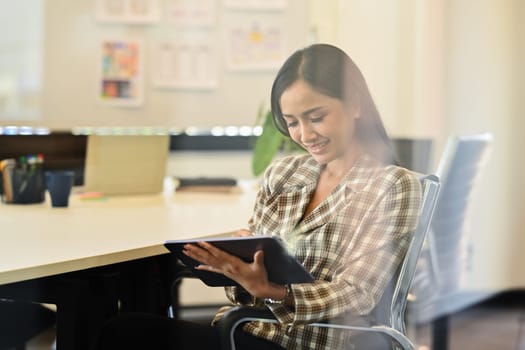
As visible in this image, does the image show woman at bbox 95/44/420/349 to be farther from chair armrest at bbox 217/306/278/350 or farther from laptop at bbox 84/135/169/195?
laptop at bbox 84/135/169/195

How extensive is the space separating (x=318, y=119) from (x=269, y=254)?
0.18 meters

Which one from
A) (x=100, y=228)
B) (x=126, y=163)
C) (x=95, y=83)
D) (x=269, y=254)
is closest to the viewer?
(x=269, y=254)

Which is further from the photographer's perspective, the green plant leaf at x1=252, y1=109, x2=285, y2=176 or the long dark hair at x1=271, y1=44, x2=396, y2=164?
the green plant leaf at x1=252, y1=109, x2=285, y2=176

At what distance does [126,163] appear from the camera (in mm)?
1972

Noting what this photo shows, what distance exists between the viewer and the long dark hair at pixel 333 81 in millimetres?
936

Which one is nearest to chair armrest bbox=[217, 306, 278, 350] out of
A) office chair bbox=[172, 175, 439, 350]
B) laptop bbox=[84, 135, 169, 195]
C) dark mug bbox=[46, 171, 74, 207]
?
office chair bbox=[172, 175, 439, 350]

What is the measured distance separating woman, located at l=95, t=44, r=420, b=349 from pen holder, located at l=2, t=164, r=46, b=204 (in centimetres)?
85

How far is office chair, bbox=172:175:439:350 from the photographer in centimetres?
98

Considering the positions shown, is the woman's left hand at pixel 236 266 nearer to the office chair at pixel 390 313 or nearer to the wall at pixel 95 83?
the office chair at pixel 390 313

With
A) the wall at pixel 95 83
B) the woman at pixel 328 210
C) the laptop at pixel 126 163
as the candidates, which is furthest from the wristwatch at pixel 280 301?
the wall at pixel 95 83

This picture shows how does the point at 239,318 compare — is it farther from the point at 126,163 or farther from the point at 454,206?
the point at 126,163

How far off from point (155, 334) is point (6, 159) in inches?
35.6

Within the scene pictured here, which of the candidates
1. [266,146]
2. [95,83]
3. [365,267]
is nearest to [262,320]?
[365,267]

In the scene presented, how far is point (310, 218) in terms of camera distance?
1.01 meters
